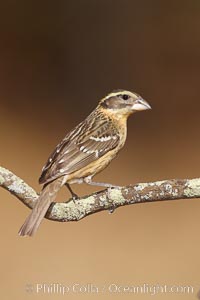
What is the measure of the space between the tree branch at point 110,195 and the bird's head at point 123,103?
59 cm

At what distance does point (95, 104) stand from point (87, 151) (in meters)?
1.67

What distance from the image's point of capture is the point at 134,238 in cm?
485

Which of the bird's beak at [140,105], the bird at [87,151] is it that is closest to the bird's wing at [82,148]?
the bird at [87,151]

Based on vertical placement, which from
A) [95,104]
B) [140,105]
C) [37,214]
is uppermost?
[95,104]

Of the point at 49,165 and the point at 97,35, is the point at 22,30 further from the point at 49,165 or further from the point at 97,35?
the point at 49,165

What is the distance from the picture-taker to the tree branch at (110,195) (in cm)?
277

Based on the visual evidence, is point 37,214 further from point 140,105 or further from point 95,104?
point 95,104

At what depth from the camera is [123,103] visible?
343 cm

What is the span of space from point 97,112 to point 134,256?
1.46m

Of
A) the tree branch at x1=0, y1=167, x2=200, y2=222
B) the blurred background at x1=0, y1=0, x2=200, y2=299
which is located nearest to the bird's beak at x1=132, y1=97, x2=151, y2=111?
the tree branch at x1=0, y1=167, x2=200, y2=222

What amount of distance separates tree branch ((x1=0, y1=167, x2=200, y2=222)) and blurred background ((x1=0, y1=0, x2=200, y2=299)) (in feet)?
6.19

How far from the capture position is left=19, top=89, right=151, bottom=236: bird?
9.61 ft

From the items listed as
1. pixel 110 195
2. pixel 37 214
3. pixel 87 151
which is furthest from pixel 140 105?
pixel 37 214

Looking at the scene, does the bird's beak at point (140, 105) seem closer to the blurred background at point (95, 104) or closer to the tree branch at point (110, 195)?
the tree branch at point (110, 195)
